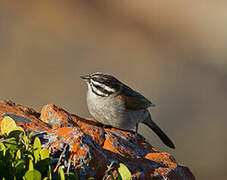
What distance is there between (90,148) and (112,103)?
292 centimetres

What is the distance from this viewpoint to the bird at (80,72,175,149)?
6.37 m

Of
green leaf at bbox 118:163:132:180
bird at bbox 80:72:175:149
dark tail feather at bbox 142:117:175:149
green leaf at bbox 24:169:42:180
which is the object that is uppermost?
green leaf at bbox 118:163:132:180

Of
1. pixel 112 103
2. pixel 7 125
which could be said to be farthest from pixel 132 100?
pixel 7 125

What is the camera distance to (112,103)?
6.65 meters

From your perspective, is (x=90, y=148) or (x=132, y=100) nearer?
(x=90, y=148)

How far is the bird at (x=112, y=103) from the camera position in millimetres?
6367

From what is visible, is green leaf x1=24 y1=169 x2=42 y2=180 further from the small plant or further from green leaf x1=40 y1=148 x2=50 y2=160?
green leaf x1=40 y1=148 x2=50 y2=160

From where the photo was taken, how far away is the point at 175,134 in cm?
1202

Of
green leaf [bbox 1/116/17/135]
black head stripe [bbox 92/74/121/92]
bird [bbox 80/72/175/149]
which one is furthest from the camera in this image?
black head stripe [bbox 92/74/121/92]

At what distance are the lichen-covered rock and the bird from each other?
171 mm

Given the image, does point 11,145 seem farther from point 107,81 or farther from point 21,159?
point 107,81

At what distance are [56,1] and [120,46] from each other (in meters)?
3.26

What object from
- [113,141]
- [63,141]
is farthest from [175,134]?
[63,141]

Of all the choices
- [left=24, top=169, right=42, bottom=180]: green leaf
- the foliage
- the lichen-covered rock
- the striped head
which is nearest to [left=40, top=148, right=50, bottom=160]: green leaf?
the foliage
